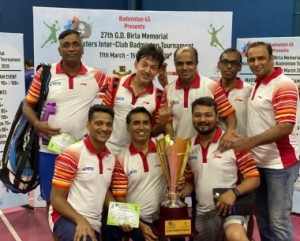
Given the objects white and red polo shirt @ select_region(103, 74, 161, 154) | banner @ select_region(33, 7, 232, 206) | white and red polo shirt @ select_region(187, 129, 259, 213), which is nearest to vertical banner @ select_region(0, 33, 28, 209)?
banner @ select_region(33, 7, 232, 206)

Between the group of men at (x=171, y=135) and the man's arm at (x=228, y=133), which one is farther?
the man's arm at (x=228, y=133)

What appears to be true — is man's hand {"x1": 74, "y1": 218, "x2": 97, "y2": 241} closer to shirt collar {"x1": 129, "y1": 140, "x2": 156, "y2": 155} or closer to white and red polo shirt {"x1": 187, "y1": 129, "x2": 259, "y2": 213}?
shirt collar {"x1": 129, "y1": 140, "x2": 156, "y2": 155}

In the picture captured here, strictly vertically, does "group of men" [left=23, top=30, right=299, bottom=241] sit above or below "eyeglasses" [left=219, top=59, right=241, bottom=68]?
below

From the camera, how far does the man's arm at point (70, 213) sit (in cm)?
249

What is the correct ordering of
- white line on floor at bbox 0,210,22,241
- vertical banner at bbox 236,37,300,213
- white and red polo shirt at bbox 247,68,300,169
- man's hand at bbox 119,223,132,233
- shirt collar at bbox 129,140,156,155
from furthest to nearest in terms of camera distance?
vertical banner at bbox 236,37,300,213 < white line on floor at bbox 0,210,22,241 < shirt collar at bbox 129,140,156,155 < white and red polo shirt at bbox 247,68,300,169 < man's hand at bbox 119,223,132,233

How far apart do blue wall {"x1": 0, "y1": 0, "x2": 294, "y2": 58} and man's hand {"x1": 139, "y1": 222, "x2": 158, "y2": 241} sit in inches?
204

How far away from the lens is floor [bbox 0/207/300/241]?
4043 mm

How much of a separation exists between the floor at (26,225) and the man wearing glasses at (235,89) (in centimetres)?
144

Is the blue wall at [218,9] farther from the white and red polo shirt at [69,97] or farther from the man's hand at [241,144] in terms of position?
the white and red polo shirt at [69,97]

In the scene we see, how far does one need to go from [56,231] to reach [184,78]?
1293mm

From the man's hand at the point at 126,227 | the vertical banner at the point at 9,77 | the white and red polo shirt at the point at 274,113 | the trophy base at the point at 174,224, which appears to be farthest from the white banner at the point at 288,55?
the man's hand at the point at 126,227

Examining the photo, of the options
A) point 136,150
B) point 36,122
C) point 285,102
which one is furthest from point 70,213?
point 285,102

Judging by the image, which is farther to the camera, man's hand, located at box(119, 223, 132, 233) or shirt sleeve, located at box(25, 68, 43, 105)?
shirt sleeve, located at box(25, 68, 43, 105)

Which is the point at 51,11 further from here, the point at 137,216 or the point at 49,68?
the point at 137,216
